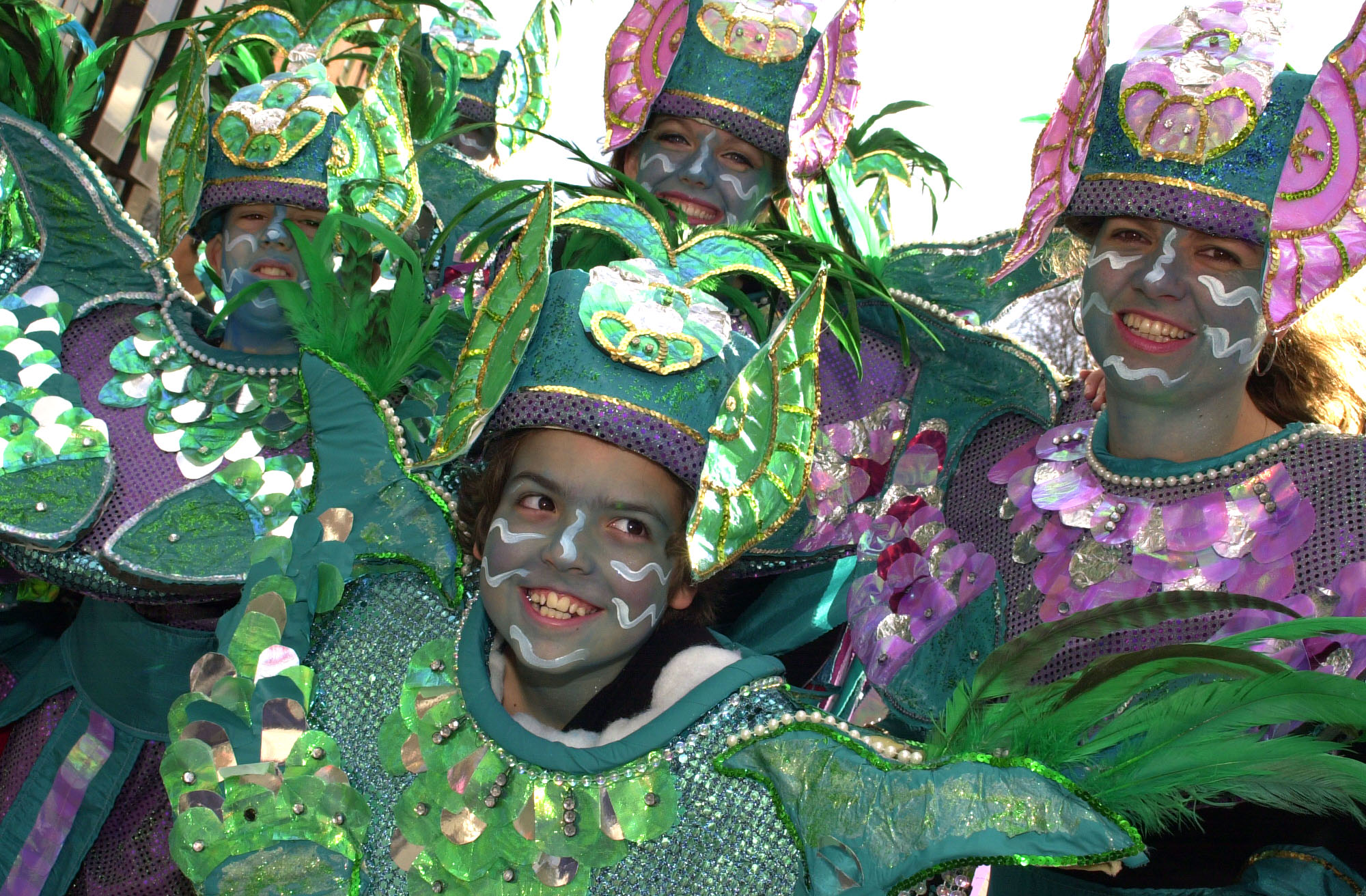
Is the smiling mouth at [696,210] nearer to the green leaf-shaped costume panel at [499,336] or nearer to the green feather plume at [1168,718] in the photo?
the green leaf-shaped costume panel at [499,336]

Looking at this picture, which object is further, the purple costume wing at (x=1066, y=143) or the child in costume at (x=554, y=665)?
the purple costume wing at (x=1066, y=143)

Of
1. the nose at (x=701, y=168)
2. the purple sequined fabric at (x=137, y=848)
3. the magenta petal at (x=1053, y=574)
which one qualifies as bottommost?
the purple sequined fabric at (x=137, y=848)

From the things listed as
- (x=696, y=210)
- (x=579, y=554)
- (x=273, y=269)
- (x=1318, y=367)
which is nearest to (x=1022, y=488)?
(x=1318, y=367)

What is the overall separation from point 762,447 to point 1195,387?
78cm

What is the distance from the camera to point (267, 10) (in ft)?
11.6

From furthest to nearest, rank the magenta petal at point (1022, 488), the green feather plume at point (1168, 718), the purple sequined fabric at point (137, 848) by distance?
the purple sequined fabric at point (137, 848) → the magenta petal at point (1022, 488) → the green feather plume at point (1168, 718)

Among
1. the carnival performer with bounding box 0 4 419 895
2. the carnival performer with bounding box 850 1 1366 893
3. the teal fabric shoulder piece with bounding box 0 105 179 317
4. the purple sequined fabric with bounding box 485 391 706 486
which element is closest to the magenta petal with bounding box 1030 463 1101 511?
the carnival performer with bounding box 850 1 1366 893

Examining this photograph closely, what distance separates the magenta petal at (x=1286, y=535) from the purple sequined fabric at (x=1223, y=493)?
1cm

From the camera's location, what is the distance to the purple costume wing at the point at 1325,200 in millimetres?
2271

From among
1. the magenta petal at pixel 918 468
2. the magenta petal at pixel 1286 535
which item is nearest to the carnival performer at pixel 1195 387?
the magenta petal at pixel 1286 535

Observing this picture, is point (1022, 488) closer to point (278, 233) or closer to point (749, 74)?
point (749, 74)

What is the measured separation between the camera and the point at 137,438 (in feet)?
9.79

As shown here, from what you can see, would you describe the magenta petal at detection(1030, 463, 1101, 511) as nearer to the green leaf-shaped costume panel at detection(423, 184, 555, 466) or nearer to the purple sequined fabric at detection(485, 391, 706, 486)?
the purple sequined fabric at detection(485, 391, 706, 486)

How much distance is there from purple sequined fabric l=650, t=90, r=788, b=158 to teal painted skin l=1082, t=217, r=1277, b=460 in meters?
1.09
